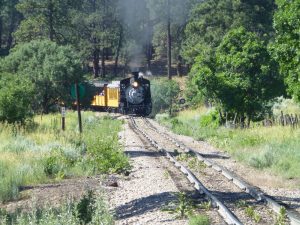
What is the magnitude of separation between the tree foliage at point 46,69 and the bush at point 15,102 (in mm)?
11235

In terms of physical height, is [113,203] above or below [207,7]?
below

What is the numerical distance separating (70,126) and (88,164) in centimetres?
1407

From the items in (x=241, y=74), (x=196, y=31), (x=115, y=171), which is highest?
(x=196, y=31)

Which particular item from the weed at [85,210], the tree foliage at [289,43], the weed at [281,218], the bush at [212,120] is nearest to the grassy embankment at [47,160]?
the weed at [85,210]

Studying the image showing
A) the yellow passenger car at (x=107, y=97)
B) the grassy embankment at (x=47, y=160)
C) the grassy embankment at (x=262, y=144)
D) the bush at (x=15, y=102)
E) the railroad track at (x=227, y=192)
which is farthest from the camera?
the yellow passenger car at (x=107, y=97)

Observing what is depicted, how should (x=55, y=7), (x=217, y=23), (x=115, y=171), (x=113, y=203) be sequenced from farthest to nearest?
(x=55, y=7) < (x=217, y=23) < (x=115, y=171) < (x=113, y=203)

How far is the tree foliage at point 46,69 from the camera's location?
131ft

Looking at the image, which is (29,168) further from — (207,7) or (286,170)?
(207,7)

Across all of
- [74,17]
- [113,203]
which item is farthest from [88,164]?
[74,17]

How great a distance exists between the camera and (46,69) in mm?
39938

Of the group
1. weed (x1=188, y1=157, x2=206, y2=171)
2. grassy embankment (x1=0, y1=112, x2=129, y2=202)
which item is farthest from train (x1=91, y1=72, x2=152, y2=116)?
weed (x1=188, y1=157, x2=206, y2=171)

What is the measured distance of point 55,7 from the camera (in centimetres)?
5450

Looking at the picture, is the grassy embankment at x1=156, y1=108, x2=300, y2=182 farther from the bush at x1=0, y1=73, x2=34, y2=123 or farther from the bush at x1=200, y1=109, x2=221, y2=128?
the bush at x1=0, y1=73, x2=34, y2=123

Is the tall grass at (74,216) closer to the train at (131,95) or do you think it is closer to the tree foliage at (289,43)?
the tree foliage at (289,43)
